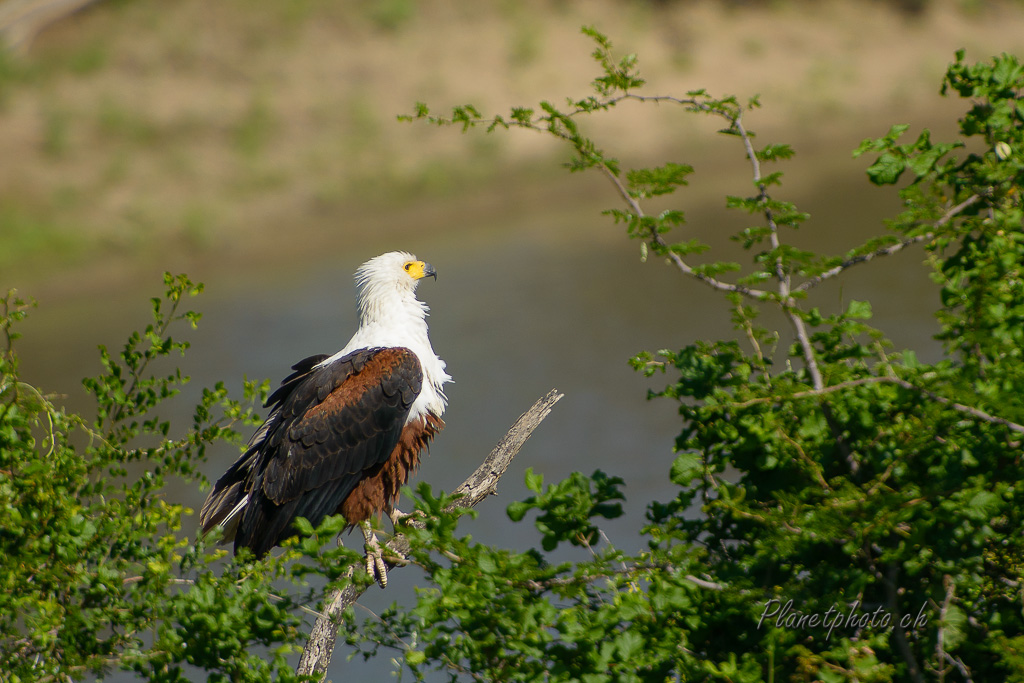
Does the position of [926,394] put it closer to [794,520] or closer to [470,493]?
[794,520]

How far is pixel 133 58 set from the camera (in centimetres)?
1561

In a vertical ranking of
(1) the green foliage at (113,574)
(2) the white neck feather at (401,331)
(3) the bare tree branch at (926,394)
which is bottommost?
(1) the green foliage at (113,574)

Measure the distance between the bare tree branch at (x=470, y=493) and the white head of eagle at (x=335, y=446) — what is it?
503 millimetres

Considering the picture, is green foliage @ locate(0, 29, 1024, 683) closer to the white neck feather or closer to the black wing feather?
the black wing feather

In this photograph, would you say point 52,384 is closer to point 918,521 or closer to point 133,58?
point 133,58

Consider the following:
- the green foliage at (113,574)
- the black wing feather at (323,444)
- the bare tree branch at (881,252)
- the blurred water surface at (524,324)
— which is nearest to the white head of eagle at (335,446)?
the black wing feather at (323,444)

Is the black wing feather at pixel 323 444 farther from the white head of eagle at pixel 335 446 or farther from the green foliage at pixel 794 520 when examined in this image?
the green foliage at pixel 794 520

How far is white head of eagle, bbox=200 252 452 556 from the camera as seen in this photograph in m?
3.71

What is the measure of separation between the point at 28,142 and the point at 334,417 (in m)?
12.4

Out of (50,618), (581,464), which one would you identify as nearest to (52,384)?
(581,464)

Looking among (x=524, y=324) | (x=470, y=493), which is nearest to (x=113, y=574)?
(x=470, y=493)

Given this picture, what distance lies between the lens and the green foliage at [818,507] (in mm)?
1641

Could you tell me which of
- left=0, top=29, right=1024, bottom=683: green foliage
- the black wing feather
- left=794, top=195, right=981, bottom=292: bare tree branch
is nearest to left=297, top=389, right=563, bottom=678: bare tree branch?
the black wing feather

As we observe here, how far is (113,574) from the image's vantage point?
222 cm
